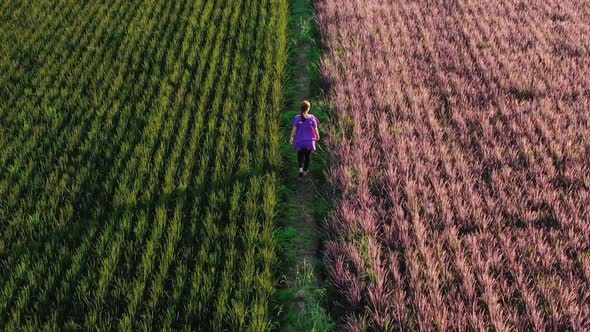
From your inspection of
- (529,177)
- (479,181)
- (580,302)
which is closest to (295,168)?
(479,181)

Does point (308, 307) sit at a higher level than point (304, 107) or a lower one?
lower

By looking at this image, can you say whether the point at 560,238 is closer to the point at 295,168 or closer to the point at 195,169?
the point at 295,168

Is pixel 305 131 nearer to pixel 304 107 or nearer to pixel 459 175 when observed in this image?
pixel 304 107

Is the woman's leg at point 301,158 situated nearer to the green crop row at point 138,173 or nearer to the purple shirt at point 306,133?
the purple shirt at point 306,133

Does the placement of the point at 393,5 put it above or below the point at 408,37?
above

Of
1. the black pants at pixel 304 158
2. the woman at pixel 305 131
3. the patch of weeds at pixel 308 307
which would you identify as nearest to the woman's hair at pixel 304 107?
the woman at pixel 305 131

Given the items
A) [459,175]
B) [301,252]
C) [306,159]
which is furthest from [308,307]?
[459,175]
